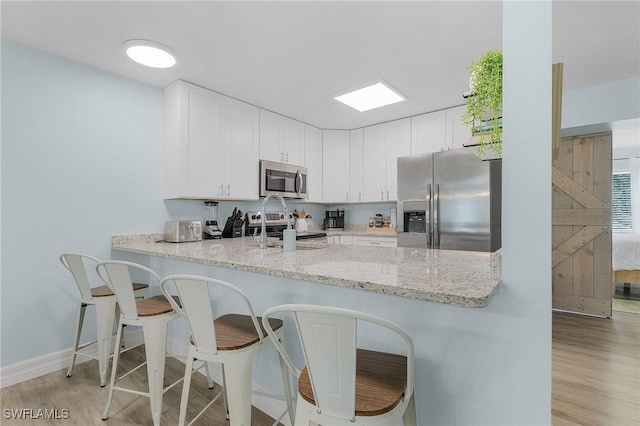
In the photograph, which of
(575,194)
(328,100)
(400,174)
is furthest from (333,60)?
(575,194)

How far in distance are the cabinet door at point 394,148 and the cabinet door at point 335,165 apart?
0.65m

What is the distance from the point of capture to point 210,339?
→ 1313mm

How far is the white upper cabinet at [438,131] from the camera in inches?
135

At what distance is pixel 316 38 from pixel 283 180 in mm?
1882

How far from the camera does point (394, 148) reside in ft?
13.1

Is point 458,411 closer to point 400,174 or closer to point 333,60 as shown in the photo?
point 333,60

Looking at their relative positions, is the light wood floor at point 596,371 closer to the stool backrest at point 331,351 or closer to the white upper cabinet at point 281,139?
the stool backrest at point 331,351

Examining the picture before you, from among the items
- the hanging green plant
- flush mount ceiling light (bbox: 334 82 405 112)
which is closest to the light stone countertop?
the hanging green plant

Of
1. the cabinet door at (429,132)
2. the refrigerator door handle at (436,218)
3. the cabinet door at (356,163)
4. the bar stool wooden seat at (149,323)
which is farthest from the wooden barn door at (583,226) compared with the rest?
the bar stool wooden seat at (149,323)

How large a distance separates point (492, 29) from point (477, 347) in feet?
6.58

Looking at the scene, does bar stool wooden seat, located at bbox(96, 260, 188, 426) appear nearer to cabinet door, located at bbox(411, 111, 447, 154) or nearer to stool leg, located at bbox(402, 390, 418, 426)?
stool leg, located at bbox(402, 390, 418, 426)

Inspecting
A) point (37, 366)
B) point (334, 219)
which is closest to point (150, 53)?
point (37, 366)

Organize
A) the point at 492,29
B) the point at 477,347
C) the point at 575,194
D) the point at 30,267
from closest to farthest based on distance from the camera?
the point at 477,347 < the point at 492,29 < the point at 30,267 < the point at 575,194

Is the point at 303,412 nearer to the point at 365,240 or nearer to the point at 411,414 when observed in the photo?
the point at 411,414
